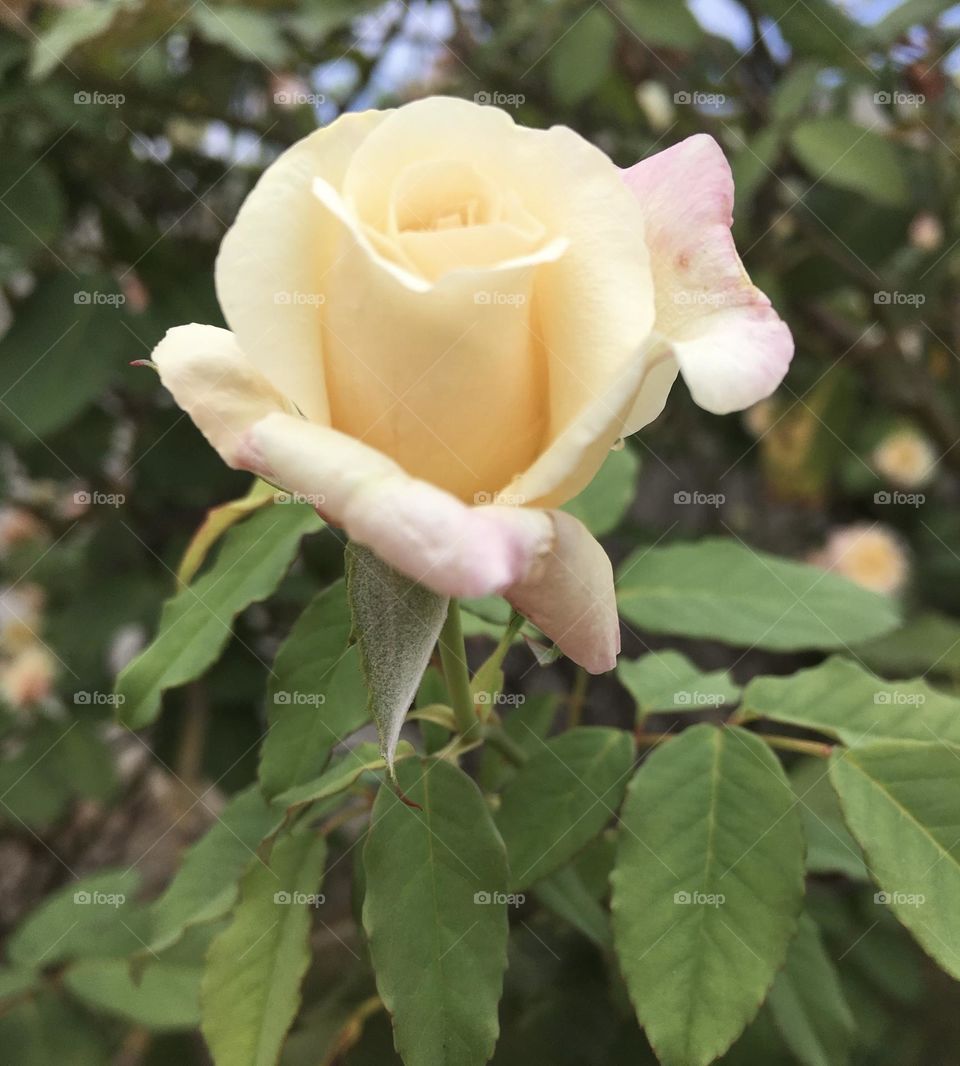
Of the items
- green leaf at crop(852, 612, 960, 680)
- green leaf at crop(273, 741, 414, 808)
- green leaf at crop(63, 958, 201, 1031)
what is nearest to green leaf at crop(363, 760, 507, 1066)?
green leaf at crop(273, 741, 414, 808)

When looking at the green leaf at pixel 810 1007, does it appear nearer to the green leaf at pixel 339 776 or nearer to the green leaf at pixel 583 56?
the green leaf at pixel 339 776

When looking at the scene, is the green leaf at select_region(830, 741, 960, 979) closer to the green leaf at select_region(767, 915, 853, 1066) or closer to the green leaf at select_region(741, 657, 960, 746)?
the green leaf at select_region(741, 657, 960, 746)

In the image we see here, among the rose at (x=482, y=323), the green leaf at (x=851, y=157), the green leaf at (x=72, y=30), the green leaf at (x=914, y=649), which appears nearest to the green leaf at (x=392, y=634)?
the rose at (x=482, y=323)

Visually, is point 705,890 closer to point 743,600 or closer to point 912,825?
point 912,825

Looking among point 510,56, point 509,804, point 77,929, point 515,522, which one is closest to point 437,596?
point 515,522

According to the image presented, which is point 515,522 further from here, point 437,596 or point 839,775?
point 839,775

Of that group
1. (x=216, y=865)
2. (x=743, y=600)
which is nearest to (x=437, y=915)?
(x=216, y=865)
